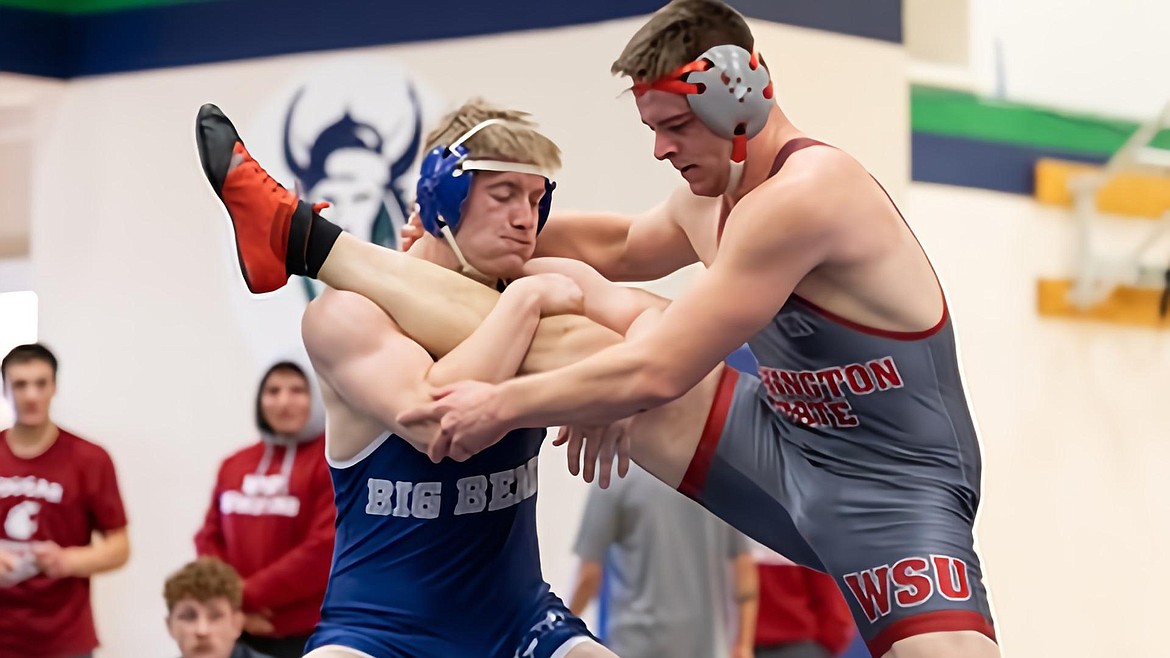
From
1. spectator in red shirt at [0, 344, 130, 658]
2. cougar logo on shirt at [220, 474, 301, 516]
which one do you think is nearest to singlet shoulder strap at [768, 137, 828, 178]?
cougar logo on shirt at [220, 474, 301, 516]

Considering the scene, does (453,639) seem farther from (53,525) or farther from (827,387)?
(53,525)

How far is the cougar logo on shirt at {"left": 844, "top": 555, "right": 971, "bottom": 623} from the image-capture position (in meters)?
2.81

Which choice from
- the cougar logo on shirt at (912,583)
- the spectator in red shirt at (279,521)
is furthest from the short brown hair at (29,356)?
the cougar logo on shirt at (912,583)

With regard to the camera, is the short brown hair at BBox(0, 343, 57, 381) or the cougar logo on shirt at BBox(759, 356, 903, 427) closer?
the cougar logo on shirt at BBox(759, 356, 903, 427)

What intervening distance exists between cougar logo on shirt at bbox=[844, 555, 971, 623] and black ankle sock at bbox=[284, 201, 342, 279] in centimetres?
117

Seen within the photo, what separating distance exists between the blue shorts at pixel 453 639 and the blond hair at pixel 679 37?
3.31ft

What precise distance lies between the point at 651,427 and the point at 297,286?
3.21 metres

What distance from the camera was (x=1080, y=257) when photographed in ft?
21.0

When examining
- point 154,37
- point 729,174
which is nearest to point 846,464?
point 729,174

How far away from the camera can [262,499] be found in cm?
506

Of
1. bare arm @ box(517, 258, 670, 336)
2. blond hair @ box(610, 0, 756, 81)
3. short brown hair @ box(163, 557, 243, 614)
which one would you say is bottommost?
short brown hair @ box(163, 557, 243, 614)

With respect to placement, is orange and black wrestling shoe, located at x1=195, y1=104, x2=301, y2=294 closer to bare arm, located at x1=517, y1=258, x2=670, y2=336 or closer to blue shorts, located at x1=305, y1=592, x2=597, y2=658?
bare arm, located at x1=517, y1=258, x2=670, y2=336

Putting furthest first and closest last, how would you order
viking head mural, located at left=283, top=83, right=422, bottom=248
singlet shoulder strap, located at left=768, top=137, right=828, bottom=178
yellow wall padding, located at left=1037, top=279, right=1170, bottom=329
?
1. yellow wall padding, located at left=1037, top=279, right=1170, bottom=329
2. viking head mural, located at left=283, top=83, right=422, bottom=248
3. singlet shoulder strap, located at left=768, top=137, right=828, bottom=178

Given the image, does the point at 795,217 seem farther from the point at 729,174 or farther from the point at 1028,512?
the point at 1028,512
